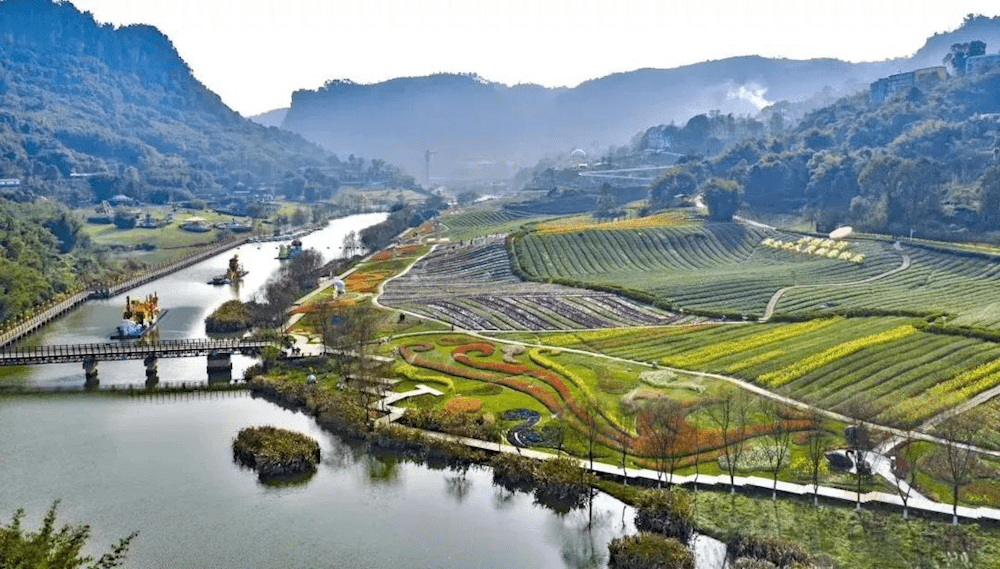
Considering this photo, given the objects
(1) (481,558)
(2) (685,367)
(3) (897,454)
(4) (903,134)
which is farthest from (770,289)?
(4) (903,134)

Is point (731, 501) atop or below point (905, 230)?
below

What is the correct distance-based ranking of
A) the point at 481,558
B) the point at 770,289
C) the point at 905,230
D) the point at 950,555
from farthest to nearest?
the point at 905,230, the point at 770,289, the point at 481,558, the point at 950,555

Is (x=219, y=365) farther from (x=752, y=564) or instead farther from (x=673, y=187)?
(x=673, y=187)

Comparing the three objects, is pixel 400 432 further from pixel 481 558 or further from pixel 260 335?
pixel 260 335

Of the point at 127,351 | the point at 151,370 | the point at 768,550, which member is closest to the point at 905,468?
the point at 768,550

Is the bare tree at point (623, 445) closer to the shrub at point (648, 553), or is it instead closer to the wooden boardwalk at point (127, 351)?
the shrub at point (648, 553)

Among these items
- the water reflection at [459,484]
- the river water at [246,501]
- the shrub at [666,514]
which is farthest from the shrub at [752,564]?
the water reflection at [459,484]
